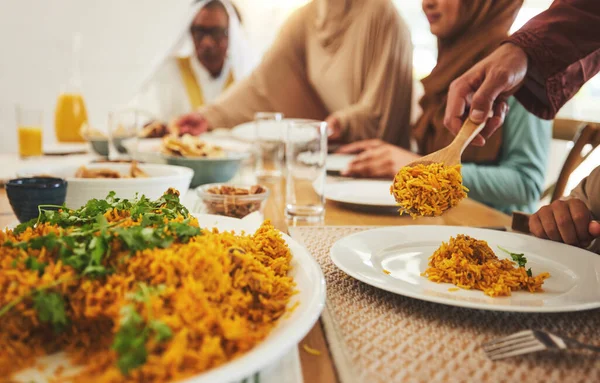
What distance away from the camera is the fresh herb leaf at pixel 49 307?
39 centimetres

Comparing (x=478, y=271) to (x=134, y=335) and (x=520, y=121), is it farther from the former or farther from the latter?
(x=520, y=121)

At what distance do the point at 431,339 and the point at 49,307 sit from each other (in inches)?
13.7

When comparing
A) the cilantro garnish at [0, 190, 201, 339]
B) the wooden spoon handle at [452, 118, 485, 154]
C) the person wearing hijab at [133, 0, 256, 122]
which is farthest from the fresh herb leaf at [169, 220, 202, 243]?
the person wearing hijab at [133, 0, 256, 122]

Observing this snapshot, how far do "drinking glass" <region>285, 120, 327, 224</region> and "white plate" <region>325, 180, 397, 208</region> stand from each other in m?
0.11

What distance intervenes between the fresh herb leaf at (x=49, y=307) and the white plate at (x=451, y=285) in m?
0.31

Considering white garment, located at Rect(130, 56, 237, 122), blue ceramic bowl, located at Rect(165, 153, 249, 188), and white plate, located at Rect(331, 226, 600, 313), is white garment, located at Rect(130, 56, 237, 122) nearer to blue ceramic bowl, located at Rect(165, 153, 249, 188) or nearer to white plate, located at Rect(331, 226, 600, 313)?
blue ceramic bowl, located at Rect(165, 153, 249, 188)

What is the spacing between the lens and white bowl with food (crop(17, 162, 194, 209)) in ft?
2.83

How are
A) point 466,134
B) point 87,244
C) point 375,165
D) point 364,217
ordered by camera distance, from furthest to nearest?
point 375,165 < point 364,217 < point 466,134 < point 87,244

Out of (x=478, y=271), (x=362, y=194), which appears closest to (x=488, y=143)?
(x=362, y=194)

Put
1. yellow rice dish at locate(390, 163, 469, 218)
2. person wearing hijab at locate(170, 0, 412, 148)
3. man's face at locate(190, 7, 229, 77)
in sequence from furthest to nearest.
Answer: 1. man's face at locate(190, 7, 229, 77)
2. person wearing hijab at locate(170, 0, 412, 148)
3. yellow rice dish at locate(390, 163, 469, 218)

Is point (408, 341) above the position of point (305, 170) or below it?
below

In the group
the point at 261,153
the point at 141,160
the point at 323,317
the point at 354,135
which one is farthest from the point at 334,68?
the point at 323,317

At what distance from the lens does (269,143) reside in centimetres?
162

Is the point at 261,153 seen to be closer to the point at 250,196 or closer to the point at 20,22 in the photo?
the point at 250,196
